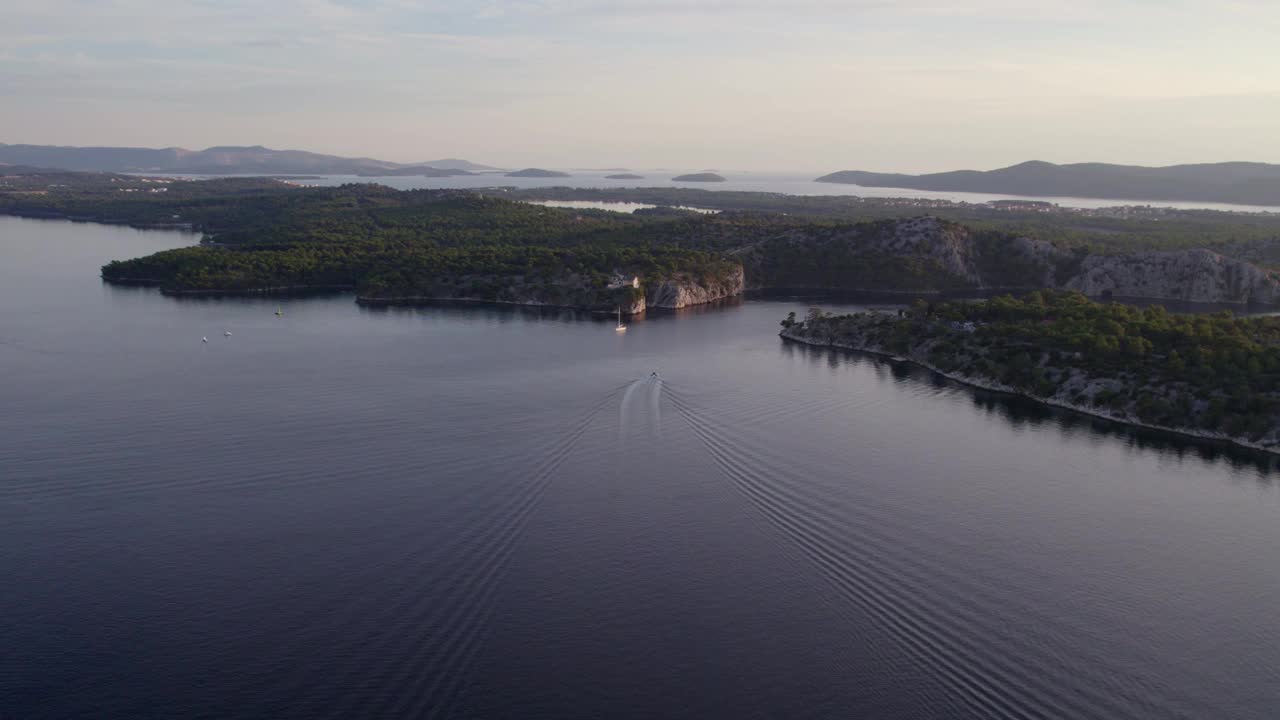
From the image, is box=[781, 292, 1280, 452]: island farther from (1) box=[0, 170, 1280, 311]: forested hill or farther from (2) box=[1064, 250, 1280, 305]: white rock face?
(2) box=[1064, 250, 1280, 305]: white rock face

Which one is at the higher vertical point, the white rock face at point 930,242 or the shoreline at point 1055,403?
the white rock face at point 930,242

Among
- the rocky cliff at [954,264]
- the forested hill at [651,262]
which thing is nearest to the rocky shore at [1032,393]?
the forested hill at [651,262]

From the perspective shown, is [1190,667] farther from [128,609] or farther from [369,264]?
[369,264]

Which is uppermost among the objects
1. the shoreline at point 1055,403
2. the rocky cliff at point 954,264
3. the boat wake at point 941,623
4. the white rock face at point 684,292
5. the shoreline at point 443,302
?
the rocky cliff at point 954,264

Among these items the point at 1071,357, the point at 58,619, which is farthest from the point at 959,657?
the point at 1071,357

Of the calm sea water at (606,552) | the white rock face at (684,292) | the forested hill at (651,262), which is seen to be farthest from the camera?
the forested hill at (651,262)

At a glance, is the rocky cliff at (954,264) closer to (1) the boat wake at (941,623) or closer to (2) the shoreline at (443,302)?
(2) the shoreline at (443,302)

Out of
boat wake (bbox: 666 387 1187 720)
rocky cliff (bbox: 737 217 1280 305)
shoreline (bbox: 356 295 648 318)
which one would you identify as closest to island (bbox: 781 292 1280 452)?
shoreline (bbox: 356 295 648 318)

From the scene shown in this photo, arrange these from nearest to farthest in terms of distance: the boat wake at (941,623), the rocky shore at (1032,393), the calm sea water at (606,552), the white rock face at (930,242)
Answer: the boat wake at (941,623)
the calm sea water at (606,552)
the rocky shore at (1032,393)
the white rock face at (930,242)

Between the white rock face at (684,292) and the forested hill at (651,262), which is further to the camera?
the forested hill at (651,262)
